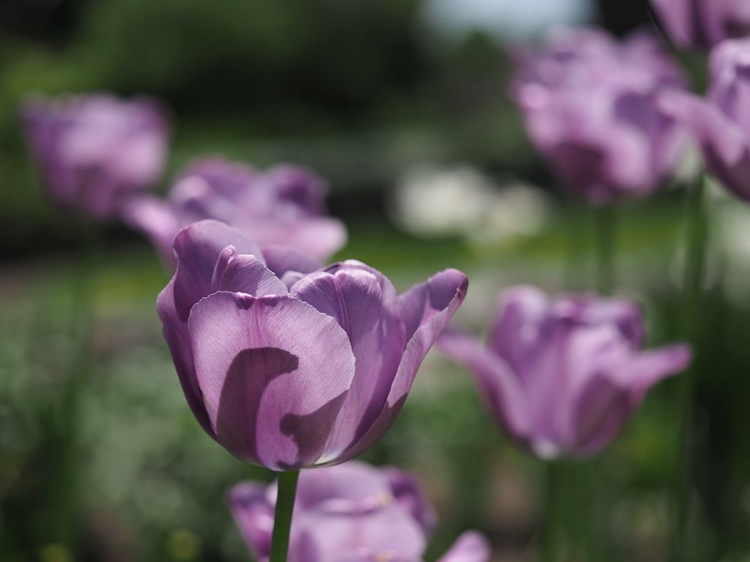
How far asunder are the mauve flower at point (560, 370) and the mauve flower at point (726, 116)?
0.16m

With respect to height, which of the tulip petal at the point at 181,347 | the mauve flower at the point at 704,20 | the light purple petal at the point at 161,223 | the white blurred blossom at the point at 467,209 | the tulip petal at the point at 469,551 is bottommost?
the white blurred blossom at the point at 467,209

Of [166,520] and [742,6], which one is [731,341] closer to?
[166,520]

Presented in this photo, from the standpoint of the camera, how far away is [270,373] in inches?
22.3

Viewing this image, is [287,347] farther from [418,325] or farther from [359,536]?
[359,536]

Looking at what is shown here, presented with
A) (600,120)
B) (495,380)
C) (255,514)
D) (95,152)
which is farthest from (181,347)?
(95,152)

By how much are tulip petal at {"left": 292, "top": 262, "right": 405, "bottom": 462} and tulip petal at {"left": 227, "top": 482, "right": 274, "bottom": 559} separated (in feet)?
0.42

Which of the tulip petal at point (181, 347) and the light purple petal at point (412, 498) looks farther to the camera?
Answer: the light purple petal at point (412, 498)

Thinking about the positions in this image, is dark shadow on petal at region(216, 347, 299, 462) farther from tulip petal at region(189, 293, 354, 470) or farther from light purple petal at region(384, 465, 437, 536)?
light purple petal at region(384, 465, 437, 536)

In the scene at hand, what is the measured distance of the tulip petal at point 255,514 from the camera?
26.9 inches

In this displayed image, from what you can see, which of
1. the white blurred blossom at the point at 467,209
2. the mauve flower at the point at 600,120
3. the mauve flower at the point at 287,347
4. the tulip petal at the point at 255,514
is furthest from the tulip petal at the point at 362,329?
the white blurred blossom at the point at 467,209

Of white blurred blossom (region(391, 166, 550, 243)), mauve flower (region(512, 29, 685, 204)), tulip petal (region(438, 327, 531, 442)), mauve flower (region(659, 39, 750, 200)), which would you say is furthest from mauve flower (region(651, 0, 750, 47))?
white blurred blossom (region(391, 166, 550, 243))

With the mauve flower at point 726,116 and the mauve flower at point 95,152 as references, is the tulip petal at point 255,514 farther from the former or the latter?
the mauve flower at point 95,152

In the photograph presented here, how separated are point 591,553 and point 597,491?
185 mm

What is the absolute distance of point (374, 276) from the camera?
569 mm
